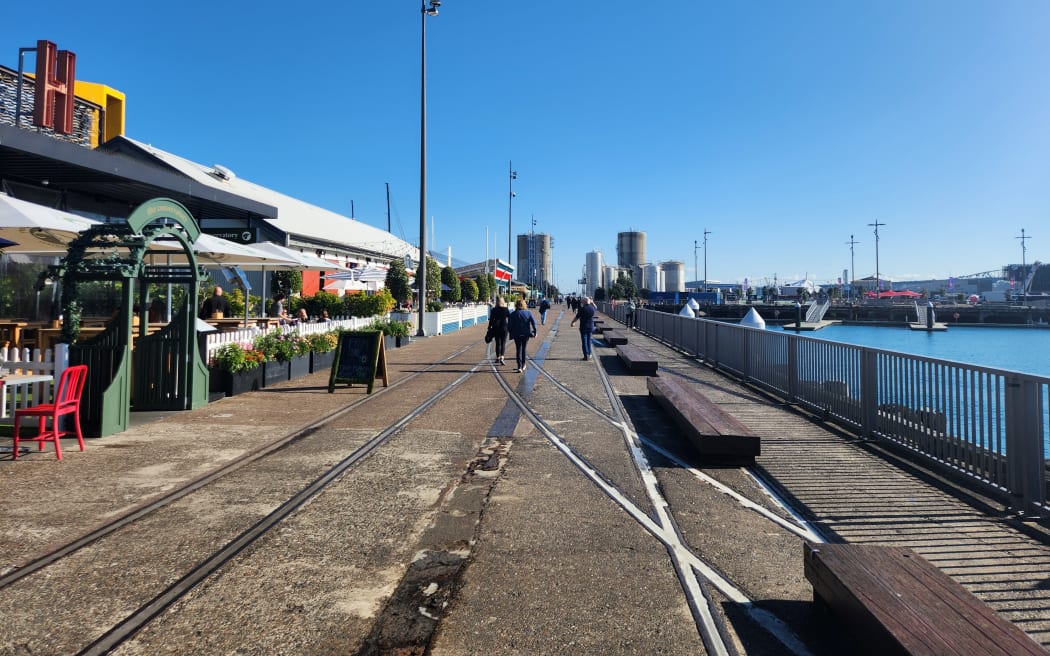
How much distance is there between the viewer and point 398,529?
4.44 m

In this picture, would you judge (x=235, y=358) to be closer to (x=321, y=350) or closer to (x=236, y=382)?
(x=236, y=382)

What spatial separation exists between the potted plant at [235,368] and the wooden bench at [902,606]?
9.73 meters

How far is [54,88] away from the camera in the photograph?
1364 centimetres

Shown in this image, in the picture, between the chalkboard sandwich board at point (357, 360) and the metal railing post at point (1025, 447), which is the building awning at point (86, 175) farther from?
the metal railing post at point (1025, 447)

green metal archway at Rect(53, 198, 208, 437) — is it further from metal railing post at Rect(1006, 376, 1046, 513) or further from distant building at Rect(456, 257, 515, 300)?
distant building at Rect(456, 257, 515, 300)

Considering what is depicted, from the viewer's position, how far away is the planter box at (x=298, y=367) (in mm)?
12816

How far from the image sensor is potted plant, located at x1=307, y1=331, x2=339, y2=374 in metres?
14.0

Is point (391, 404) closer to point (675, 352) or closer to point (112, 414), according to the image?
point (112, 414)

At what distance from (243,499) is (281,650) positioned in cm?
255

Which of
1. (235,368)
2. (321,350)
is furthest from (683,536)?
(321,350)

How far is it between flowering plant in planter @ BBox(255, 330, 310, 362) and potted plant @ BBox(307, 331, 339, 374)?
339 millimetres

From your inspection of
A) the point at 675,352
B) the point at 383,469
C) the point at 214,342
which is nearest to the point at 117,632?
the point at 383,469

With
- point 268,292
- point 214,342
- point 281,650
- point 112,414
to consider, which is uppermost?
point 268,292

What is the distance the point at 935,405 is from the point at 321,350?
12.1 meters
